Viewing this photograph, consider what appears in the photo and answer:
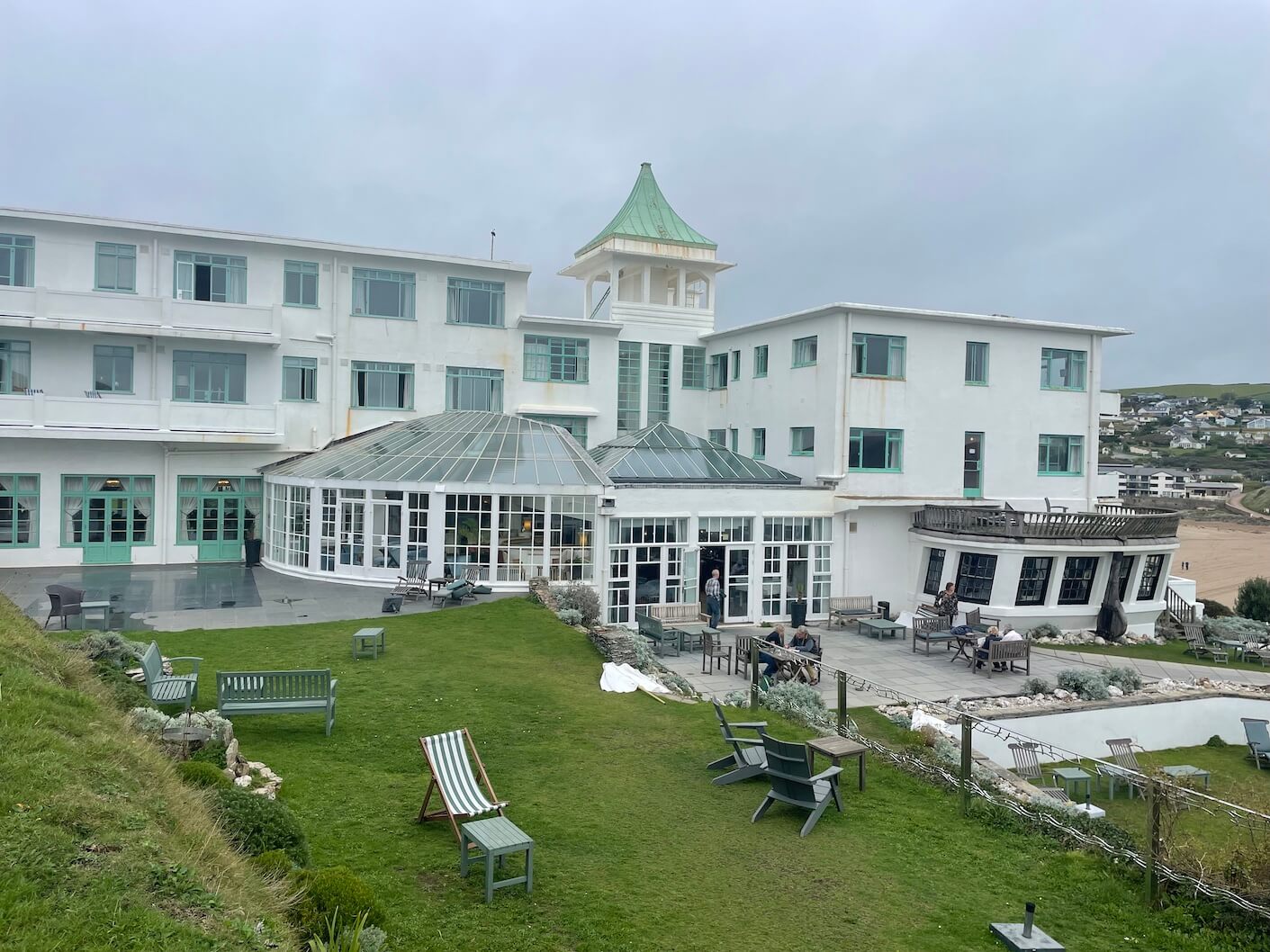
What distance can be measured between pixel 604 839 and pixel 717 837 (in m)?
1.15

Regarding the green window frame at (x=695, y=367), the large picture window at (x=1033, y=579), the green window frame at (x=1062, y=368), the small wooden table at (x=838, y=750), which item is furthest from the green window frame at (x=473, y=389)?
the small wooden table at (x=838, y=750)

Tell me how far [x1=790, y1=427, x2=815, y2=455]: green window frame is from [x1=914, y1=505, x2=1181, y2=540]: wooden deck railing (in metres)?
4.14

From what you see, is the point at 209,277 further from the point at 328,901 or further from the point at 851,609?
the point at 328,901

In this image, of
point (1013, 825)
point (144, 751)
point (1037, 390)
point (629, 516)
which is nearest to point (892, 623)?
point (629, 516)

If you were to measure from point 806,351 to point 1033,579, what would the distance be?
968cm

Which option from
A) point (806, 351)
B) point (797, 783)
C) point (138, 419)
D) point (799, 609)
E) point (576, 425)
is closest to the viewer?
point (797, 783)

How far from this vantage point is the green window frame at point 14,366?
25.9 meters

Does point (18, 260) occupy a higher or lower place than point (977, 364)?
higher

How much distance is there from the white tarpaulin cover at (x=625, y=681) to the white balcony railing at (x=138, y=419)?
55.1ft

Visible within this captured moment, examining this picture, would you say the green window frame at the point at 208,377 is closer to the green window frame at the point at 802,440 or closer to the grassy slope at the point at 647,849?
the grassy slope at the point at 647,849

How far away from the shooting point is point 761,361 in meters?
31.3

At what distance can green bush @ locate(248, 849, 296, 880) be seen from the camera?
21.4 feet

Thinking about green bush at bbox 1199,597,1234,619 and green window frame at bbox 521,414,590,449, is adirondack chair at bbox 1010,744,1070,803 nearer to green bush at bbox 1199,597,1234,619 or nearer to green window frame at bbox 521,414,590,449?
green bush at bbox 1199,597,1234,619

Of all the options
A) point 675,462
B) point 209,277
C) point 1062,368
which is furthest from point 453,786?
point 1062,368
